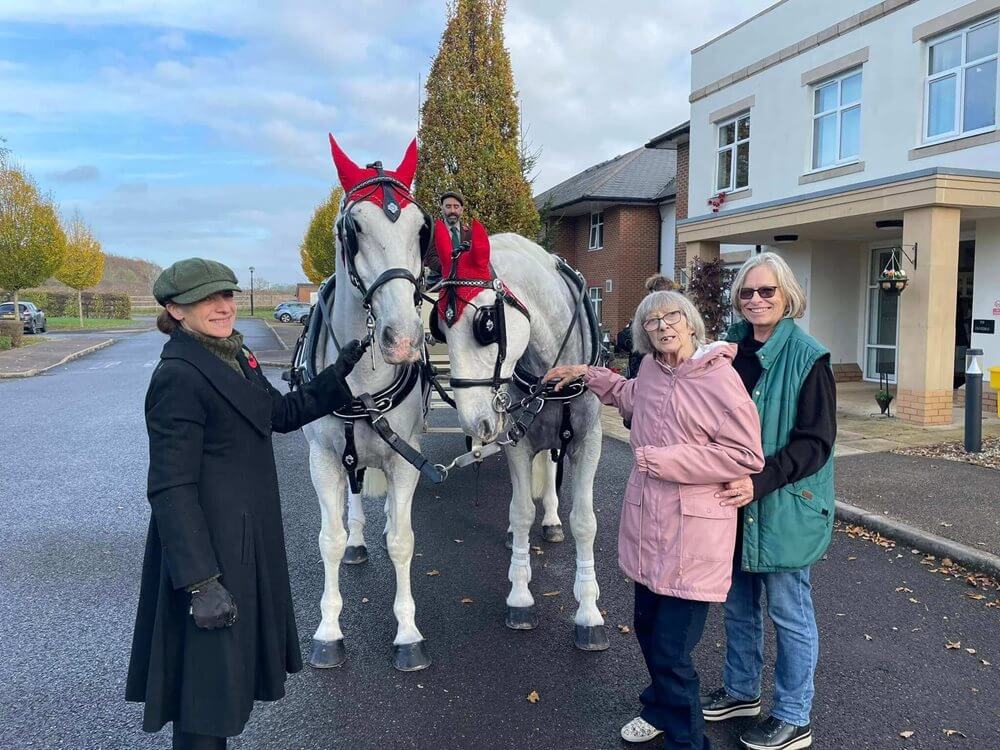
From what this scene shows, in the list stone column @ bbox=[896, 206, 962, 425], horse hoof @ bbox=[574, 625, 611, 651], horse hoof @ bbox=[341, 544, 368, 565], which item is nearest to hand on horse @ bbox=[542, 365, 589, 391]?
horse hoof @ bbox=[574, 625, 611, 651]

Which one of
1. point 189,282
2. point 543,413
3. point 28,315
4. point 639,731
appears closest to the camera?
point 189,282

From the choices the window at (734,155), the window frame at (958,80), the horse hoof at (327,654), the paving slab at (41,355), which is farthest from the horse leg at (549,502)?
the paving slab at (41,355)

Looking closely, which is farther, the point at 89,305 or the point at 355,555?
the point at 89,305

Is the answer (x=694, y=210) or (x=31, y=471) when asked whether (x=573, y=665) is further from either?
(x=694, y=210)

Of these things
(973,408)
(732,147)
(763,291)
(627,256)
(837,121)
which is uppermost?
(732,147)

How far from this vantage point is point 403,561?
356 cm

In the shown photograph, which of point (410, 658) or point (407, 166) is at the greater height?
point (407, 166)

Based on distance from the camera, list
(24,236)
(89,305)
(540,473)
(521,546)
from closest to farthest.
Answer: (521,546), (540,473), (24,236), (89,305)

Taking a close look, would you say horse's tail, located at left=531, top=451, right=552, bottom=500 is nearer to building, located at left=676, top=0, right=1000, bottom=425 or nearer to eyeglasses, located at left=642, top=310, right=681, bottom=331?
eyeglasses, located at left=642, top=310, right=681, bottom=331

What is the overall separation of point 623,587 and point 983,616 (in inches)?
81.2

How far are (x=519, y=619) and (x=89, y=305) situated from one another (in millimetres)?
59683

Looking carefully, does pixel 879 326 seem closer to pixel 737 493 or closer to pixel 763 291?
pixel 763 291

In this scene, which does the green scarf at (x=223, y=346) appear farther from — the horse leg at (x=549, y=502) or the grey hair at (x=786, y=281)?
the horse leg at (x=549, y=502)

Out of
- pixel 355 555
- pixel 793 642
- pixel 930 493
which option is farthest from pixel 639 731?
pixel 930 493
